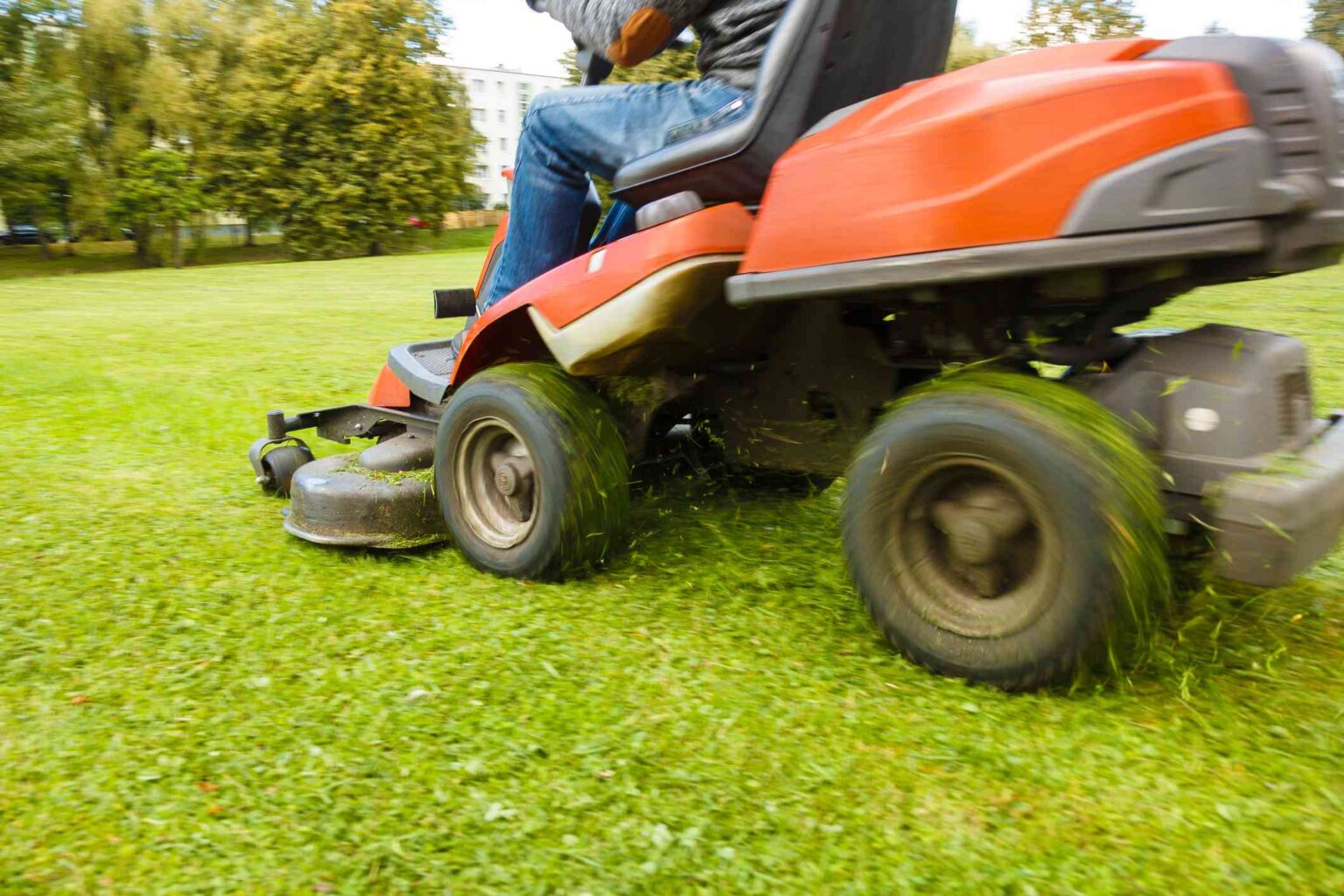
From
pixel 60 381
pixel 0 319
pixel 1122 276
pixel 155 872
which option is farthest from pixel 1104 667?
pixel 0 319

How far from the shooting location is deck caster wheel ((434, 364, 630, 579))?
284 centimetres

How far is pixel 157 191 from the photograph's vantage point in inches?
1259

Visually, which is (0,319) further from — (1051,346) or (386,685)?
(1051,346)

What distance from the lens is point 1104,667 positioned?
218 cm

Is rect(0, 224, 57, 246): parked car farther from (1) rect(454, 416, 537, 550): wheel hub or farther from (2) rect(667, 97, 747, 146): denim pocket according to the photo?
(2) rect(667, 97, 747, 146): denim pocket

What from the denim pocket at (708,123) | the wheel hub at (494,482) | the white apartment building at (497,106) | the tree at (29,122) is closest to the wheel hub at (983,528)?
the denim pocket at (708,123)

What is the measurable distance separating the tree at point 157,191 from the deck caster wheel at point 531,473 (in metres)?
33.0

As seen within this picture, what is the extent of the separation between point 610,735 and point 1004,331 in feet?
3.92

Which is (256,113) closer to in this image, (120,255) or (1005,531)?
(120,255)

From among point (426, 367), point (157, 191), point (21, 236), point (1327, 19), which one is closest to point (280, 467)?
point (426, 367)

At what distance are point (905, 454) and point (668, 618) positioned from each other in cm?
85

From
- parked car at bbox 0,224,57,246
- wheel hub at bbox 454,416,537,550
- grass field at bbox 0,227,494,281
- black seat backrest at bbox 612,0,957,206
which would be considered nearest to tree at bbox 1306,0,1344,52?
grass field at bbox 0,227,494,281

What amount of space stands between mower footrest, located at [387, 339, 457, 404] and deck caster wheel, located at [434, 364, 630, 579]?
387 millimetres

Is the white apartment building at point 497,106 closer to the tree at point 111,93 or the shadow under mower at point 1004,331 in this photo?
the tree at point 111,93
